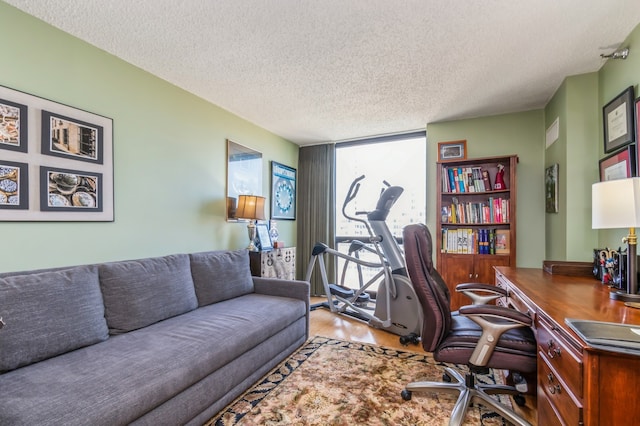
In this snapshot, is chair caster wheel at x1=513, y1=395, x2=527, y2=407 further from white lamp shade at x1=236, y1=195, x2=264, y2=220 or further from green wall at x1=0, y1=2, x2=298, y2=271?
green wall at x1=0, y1=2, x2=298, y2=271

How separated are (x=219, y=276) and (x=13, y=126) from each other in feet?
5.45

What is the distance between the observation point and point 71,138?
1.99 metres

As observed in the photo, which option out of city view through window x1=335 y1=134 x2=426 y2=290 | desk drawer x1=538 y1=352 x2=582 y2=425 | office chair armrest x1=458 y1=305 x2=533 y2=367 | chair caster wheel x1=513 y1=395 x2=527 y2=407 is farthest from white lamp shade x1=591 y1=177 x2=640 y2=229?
city view through window x1=335 y1=134 x2=426 y2=290

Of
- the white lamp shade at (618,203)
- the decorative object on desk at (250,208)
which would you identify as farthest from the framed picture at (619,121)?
the decorative object on desk at (250,208)

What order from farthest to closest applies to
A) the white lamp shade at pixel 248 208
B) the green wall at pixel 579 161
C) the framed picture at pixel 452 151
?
the framed picture at pixel 452 151 → the white lamp shade at pixel 248 208 → the green wall at pixel 579 161

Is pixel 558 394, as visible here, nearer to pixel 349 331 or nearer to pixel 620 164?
pixel 620 164

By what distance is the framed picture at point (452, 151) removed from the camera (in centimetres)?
352

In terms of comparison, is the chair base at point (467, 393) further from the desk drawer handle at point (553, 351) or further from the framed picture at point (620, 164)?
the framed picture at point (620, 164)

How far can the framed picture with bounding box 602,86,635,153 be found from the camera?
1.92 m

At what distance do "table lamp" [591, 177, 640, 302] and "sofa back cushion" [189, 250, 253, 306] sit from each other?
2.61 metres

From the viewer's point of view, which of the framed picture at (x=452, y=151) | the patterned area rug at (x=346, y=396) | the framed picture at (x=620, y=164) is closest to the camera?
the patterned area rug at (x=346, y=396)

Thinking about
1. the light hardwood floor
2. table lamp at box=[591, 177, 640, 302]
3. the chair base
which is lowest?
the light hardwood floor

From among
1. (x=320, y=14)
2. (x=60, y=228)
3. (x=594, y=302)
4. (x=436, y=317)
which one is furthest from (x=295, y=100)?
(x=594, y=302)

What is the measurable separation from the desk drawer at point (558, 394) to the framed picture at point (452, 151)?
8.45 ft
